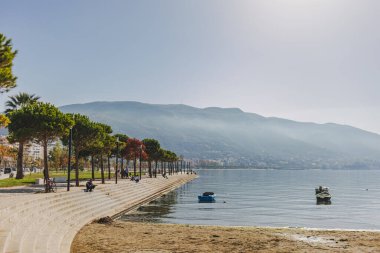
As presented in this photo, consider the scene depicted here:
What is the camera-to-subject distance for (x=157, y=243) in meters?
22.5

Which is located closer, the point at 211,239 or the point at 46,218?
the point at 46,218

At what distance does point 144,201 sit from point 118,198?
401 inches

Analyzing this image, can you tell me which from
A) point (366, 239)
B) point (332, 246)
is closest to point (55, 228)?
point (332, 246)

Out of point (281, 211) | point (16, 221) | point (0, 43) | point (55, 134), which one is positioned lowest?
point (281, 211)

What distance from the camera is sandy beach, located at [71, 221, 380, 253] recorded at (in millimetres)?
21188

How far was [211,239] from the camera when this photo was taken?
24.3 meters

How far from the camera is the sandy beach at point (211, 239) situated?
21.2 m

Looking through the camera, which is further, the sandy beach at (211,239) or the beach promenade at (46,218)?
the sandy beach at (211,239)

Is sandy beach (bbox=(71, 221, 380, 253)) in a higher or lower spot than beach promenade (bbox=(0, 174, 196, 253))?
lower

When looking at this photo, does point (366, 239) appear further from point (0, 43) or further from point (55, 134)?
point (55, 134)

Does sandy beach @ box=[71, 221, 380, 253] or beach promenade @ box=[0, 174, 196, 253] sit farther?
sandy beach @ box=[71, 221, 380, 253]

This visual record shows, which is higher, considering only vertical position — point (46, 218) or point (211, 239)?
point (46, 218)

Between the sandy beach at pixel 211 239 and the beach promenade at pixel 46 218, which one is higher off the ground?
the beach promenade at pixel 46 218

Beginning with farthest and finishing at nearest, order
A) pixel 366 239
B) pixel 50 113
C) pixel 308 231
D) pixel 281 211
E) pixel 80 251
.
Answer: pixel 281 211 < pixel 50 113 < pixel 308 231 < pixel 366 239 < pixel 80 251
